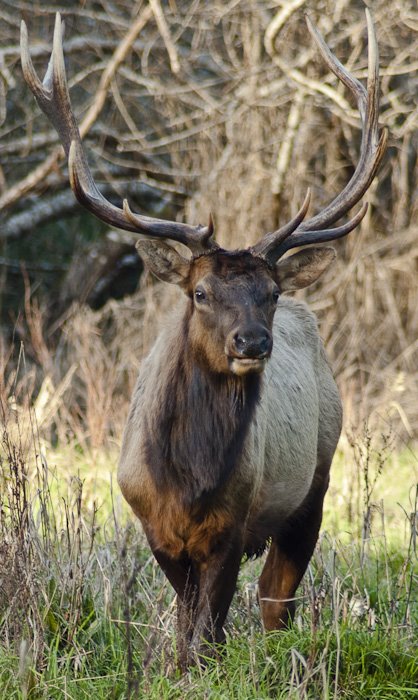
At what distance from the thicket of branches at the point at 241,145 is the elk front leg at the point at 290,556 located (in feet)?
11.3

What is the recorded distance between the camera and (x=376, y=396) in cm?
1087

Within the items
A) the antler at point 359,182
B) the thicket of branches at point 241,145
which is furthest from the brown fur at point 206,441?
the thicket of branches at point 241,145

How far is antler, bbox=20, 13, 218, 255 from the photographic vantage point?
4992mm

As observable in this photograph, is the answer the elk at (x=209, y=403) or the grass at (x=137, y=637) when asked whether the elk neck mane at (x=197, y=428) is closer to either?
the elk at (x=209, y=403)

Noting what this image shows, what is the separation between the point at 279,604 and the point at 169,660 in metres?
1.47

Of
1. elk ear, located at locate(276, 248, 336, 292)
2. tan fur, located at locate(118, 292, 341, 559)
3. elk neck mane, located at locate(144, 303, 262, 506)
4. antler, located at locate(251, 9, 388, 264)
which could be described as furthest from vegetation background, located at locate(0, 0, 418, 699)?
antler, located at locate(251, 9, 388, 264)

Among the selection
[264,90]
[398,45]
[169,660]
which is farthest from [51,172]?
[169,660]

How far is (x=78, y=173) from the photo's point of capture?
5148mm

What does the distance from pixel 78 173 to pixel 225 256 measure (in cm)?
80

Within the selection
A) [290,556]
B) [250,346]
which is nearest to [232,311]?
[250,346]

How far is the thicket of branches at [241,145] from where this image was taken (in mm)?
10141

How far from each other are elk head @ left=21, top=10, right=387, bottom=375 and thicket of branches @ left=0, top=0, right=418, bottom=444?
394 cm

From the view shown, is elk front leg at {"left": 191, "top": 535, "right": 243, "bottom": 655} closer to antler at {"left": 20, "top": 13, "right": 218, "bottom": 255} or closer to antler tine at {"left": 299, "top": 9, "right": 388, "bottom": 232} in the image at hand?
antler at {"left": 20, "top": 13, "right": 218, "bottom": 255}

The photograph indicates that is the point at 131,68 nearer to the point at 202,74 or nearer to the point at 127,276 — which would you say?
the point at 202,74
